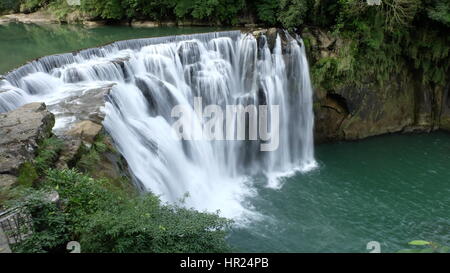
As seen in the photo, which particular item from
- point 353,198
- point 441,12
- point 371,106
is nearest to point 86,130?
point 353,198

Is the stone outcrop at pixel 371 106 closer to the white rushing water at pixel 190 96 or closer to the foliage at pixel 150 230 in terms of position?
the white rushing water at pixel 190 96

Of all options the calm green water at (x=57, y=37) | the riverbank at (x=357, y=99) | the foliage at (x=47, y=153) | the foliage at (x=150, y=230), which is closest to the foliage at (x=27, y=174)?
the foliage at (x=47, y=153)

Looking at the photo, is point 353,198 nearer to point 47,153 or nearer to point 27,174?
point 47,153

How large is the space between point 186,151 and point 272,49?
5392 mm

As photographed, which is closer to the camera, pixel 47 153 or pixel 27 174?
pixel 27 174

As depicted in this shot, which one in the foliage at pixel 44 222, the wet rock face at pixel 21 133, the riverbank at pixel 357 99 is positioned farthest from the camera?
the riverbank at pixel 357 99

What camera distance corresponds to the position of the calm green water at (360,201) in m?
10.4

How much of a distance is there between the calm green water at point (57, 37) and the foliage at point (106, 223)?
9.88 metres

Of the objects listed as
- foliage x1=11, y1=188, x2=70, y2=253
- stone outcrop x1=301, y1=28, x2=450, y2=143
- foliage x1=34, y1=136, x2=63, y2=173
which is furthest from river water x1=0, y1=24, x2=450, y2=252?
foliage x1=11, y1=188, x2=70, y2=253
